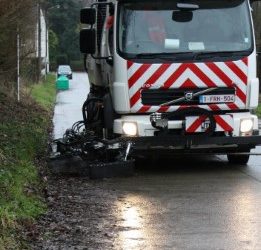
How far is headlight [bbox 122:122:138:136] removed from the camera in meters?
10.1

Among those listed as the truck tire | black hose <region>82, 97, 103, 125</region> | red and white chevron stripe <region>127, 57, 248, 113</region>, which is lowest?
the truck tire

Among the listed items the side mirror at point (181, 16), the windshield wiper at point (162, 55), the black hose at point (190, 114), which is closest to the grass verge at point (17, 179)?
the black hose at point (190, 114)

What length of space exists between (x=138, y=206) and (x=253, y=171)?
3.40 meters

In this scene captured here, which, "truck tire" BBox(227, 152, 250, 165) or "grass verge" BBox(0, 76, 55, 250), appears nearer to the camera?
"grass verge" BBox(0, 76, 55, 250)

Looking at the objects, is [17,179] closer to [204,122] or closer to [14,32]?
[204,122]

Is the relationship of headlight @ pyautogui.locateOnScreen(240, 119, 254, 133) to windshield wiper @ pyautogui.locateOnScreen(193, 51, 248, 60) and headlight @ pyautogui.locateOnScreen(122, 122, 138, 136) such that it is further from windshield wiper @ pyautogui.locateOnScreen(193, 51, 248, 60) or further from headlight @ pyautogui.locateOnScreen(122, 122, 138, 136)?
headlight @ pyautogui.locateOnScreen(122, 122, 138, 136)

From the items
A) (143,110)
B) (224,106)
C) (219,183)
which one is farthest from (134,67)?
(219,183)

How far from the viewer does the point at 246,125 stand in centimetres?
1030

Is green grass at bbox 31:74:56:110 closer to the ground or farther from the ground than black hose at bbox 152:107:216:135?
closer to the ground

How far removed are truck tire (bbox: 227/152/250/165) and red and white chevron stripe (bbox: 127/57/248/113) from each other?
1556 millimetres

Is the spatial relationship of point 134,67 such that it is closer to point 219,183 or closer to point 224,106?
point 224,106

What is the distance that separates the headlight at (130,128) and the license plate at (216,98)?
112cm

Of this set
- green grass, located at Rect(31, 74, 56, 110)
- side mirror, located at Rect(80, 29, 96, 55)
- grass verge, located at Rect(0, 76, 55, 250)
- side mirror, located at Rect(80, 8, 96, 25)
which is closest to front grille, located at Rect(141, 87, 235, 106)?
side mirror, located at Rect(80, 29, 96, 55)

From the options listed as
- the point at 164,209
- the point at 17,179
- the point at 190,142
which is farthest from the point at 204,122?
the point at 17,179
